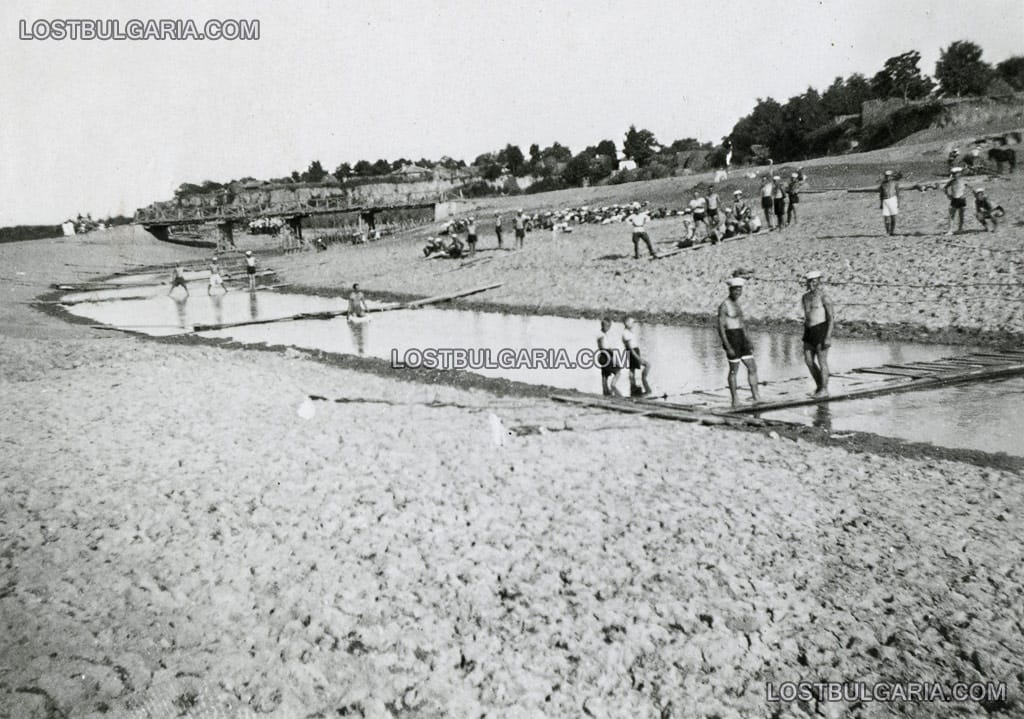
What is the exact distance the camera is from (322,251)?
5966 cm

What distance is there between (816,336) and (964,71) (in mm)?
59691

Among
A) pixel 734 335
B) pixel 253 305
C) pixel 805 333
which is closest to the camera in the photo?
pixel 734 335

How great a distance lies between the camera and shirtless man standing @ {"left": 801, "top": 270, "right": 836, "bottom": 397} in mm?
11594

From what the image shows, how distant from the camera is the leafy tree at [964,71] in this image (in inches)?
2316

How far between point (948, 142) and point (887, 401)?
36266 mm

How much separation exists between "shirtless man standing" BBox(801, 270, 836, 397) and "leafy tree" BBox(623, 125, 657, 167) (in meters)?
75.7

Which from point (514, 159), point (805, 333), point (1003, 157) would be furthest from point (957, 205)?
point (514, 159)

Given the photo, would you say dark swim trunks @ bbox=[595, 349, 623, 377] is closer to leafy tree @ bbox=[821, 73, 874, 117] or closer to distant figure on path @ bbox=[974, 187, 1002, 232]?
distant figure on path @ bbox=[974, 187, 1002, 232]

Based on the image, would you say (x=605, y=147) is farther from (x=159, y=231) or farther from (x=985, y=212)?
(x=985, y=212)

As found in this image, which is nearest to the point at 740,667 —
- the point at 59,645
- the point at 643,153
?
the point at 59,645

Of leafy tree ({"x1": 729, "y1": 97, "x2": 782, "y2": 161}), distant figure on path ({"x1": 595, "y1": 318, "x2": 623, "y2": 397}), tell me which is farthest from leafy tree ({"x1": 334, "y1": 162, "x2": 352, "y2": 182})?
distant figure on path ({"x1": 595, "y1": 318, "x2": 623, "y2": 397})

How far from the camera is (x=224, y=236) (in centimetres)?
7075

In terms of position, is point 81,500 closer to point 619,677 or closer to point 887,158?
point 619,677

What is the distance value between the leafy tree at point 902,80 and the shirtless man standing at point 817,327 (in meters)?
59.5
